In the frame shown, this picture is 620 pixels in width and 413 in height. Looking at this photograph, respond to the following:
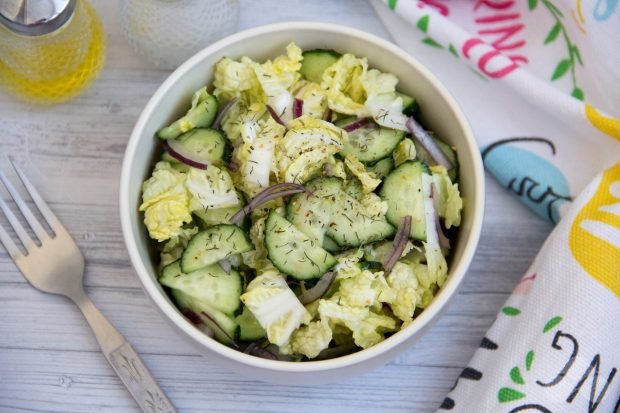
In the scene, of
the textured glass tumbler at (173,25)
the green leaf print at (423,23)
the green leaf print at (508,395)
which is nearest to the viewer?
the green leaf print at (508,395)

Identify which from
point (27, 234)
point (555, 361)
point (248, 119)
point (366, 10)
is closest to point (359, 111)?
point (248, 119)

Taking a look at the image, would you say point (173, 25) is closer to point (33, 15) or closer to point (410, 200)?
point (33, 15)

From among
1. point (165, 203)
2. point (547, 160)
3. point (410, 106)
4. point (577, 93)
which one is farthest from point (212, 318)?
point (577, 93)

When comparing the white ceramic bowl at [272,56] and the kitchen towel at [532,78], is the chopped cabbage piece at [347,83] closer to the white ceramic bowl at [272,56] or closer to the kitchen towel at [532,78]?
the white ceramic bowl at [272,56]

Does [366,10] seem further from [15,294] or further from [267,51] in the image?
[15,294]

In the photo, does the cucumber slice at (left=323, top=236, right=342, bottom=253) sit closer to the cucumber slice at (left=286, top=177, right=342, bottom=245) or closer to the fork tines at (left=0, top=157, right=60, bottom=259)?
the cucumber slice at (left=286, top=177, right=342, bottom=245)

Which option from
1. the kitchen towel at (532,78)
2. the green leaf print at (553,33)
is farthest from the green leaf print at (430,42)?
the green leaf print at (553,33)
